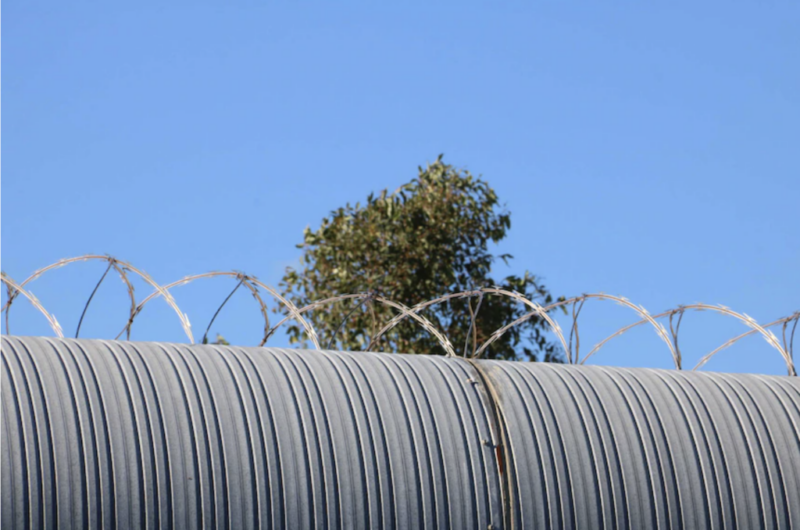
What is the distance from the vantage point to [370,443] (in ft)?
31.4

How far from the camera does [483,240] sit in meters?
25.2

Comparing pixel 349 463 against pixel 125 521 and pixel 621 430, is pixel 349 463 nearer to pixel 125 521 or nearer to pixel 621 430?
pixel 125 521

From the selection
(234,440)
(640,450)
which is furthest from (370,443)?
(640,450)

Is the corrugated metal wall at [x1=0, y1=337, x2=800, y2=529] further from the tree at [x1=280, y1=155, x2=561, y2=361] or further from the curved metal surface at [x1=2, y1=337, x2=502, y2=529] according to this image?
the tree at [x1=280, y1=155, x2=561, y2=361]

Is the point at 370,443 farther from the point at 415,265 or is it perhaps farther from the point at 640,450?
the point at 415,265

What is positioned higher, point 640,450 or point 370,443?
point 370,443

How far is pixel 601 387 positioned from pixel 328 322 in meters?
13.8

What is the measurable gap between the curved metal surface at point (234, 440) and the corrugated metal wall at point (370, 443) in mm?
13

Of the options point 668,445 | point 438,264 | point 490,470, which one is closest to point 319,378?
point 490,470

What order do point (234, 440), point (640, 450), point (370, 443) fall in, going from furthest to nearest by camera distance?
point (640, 450) → point (370, 443) → point (234, 440)

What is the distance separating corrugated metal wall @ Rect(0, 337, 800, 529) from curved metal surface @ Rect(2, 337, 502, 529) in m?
0.01

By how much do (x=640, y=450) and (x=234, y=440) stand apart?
4.07 metres

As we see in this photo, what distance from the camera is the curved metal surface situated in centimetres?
838

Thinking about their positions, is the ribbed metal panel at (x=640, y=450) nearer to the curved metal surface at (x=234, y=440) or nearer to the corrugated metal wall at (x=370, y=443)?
the corrugated metal wall at (x=370, y=443)
